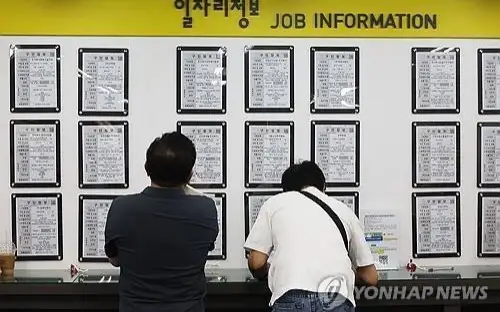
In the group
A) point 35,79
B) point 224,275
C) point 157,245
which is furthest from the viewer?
point 35,79

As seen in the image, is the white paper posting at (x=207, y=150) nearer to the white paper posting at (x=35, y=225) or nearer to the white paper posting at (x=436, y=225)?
the white paper posting at (x=35, y=225)

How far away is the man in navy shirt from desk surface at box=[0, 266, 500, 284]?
29.7 inches

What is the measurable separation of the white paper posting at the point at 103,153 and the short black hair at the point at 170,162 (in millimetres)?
1034

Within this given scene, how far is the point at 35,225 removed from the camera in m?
3.26

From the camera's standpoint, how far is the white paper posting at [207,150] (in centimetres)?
330

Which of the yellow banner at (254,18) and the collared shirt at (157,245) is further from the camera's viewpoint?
the yellow banner at (254,18)

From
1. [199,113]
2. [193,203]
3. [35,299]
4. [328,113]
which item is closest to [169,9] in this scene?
[199,113]

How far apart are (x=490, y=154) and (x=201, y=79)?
1.63 m

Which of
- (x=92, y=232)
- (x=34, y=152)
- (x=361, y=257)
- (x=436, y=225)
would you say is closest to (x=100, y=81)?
(x=34, y=152)

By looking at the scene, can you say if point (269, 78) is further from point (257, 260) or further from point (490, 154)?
point (490, 154)

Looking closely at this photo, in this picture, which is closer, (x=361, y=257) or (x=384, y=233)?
(x=361, y=257)

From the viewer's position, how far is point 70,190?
3.27m

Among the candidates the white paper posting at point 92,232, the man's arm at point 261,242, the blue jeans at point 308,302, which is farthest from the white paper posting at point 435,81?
the white paper posting at point 92,232

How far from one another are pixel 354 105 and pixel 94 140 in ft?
4.60
